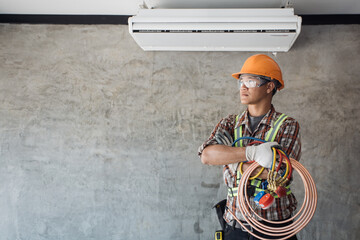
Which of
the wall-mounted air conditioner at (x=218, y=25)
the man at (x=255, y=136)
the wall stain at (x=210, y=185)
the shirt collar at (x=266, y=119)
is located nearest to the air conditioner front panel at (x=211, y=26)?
the wall-mounted air conditioner at (x=218, y=25)

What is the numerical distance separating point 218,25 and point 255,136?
4.57ft

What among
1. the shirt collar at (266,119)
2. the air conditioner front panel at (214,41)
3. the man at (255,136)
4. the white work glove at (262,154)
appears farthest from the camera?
the air conditioner front panel at (214,41)

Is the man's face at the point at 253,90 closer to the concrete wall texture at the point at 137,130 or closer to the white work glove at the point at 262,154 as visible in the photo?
the white work glove at the point at 262,154

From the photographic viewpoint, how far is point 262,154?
1.45m

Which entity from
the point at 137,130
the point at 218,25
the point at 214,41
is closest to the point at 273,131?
the point at 218,25

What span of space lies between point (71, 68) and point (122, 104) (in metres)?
0.71

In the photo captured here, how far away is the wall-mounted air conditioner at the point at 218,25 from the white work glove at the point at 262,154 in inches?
60.8

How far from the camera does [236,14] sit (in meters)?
2.73

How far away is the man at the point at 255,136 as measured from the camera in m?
1.56

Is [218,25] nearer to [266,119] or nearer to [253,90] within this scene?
[253,90]

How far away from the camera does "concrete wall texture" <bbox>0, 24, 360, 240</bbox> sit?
3.11 m

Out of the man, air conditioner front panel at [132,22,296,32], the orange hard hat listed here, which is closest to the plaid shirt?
the man

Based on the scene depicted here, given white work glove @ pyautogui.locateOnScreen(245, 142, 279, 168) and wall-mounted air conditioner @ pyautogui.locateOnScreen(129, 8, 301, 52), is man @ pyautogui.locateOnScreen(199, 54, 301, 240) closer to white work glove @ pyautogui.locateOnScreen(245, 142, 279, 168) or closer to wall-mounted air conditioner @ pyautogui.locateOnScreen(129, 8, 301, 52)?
white work glove @ pyautogui.locateOnScreen(245, 142, 279, 168)

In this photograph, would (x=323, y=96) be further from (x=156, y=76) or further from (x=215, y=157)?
(x=215, y=157)
